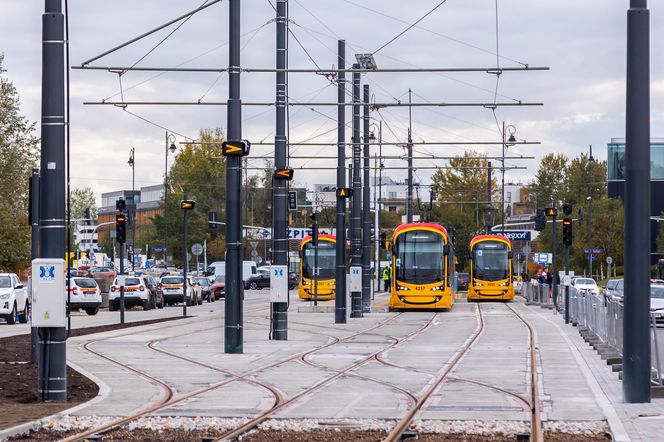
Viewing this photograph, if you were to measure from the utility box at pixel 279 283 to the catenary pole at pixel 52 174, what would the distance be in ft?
44.9

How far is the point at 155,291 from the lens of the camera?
6600 cm

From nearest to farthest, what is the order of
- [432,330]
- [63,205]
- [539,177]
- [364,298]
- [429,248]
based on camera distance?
1. [63,205]
2. [432,330]
3. [364,298]
4. [429,248]
5. [539,177]

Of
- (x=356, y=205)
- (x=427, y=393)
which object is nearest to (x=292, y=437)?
(x=427, y=393)

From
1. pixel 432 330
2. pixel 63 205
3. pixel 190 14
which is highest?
pixel 190 14

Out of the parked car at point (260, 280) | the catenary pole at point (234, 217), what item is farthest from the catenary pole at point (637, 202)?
the parked car at point (260, 280)

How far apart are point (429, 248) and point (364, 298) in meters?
4.94

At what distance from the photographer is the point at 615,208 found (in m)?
109

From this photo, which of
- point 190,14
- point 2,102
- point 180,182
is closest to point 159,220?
point 180,182

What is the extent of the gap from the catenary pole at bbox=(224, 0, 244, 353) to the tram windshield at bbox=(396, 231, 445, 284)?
27.9m

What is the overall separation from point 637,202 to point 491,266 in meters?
51.9

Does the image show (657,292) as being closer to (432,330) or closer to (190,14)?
(432,330)

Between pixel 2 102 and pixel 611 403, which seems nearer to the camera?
pixel 611 403

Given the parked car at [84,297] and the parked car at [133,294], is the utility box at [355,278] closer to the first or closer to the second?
the parked car at [84,297]

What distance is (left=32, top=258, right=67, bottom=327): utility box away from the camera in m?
17.5
